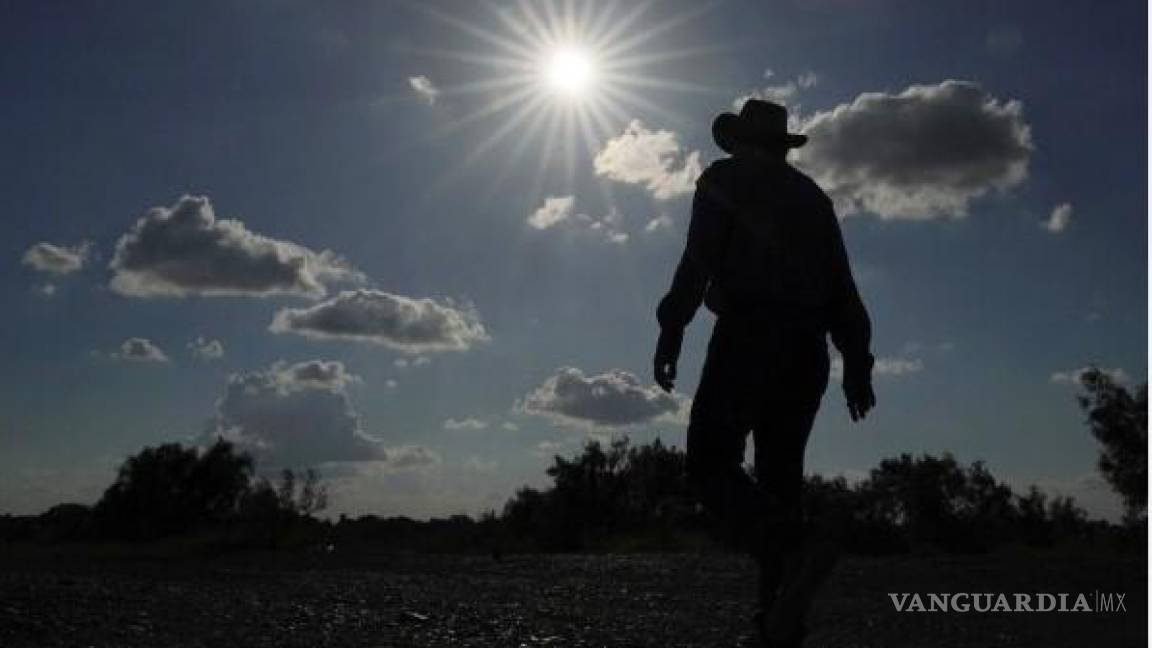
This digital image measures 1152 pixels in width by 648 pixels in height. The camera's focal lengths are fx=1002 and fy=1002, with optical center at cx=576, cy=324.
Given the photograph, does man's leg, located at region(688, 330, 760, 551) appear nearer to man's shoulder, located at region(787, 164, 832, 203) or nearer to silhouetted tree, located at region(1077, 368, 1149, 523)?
man's shoulder, located at region(787, 164, 832, 203)

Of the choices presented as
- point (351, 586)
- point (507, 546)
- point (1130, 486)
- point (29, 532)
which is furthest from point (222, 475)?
point (351, 586)

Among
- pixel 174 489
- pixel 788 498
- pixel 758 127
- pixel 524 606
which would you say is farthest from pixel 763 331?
pixel 174 489

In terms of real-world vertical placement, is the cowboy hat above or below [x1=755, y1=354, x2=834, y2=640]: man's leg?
above

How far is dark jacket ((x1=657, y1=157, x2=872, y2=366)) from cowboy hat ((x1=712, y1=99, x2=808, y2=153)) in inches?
5.7

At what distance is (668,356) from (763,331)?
16.3 inches

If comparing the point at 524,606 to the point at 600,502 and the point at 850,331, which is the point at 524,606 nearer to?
the point at 850,331

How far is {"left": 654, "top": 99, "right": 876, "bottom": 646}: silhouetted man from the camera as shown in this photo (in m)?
4.00

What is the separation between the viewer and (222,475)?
47.1 metres

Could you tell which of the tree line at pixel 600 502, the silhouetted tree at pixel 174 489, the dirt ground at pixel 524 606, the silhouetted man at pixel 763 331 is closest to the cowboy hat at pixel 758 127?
the silhouetted man at pixel 763 331

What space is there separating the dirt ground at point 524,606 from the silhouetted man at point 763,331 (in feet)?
2.37

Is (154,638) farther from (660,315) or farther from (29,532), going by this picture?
(29,532)

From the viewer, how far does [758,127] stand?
4516 millimetres

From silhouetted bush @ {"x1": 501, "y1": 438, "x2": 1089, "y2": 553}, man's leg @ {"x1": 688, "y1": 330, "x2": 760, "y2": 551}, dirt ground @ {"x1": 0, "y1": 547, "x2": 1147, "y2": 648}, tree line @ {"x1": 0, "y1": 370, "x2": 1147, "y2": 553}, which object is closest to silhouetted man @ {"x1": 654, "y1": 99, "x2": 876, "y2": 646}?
man's leg @ {"x1": 688, "y1": 330, "x2": 760, "y2": 551}

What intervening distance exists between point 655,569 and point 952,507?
103 feet
